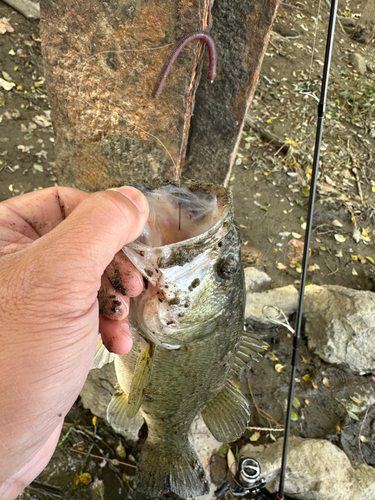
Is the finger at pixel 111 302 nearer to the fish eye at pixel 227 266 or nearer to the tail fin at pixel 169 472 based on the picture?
the fish eye at pixel 227 266

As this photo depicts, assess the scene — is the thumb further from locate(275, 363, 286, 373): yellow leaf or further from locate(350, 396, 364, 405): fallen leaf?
locate(350, 396, 364, 405): fallen leaf

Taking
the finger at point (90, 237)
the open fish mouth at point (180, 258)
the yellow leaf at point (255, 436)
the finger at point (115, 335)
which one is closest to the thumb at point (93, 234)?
the finger at point (90, 237)

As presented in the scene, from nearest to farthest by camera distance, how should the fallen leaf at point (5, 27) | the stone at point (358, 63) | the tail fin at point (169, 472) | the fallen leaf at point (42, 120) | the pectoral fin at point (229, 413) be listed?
the pectoral fin at point (229, 413)
the tail fin at point (169, 472)
the fallen leaf at point (42, 120)
the fallen leaf at point (5, 27)
the stone at point (358, 63)

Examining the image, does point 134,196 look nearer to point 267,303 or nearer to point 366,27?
point 267,303

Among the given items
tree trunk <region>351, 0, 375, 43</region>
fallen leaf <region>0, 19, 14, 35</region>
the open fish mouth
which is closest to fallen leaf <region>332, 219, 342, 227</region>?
the open fish mouth

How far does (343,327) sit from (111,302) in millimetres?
3161

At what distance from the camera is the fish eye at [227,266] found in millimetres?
1688

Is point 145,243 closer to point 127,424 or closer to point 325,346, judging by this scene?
point 127,424

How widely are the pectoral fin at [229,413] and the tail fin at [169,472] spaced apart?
0.28m

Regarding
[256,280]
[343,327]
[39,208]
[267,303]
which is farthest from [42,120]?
[343,327]

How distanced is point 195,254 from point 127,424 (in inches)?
51.3

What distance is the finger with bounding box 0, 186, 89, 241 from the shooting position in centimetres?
188

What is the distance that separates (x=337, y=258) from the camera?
5516 mm

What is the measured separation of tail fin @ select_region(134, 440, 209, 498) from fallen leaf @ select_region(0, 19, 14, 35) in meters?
6.82
